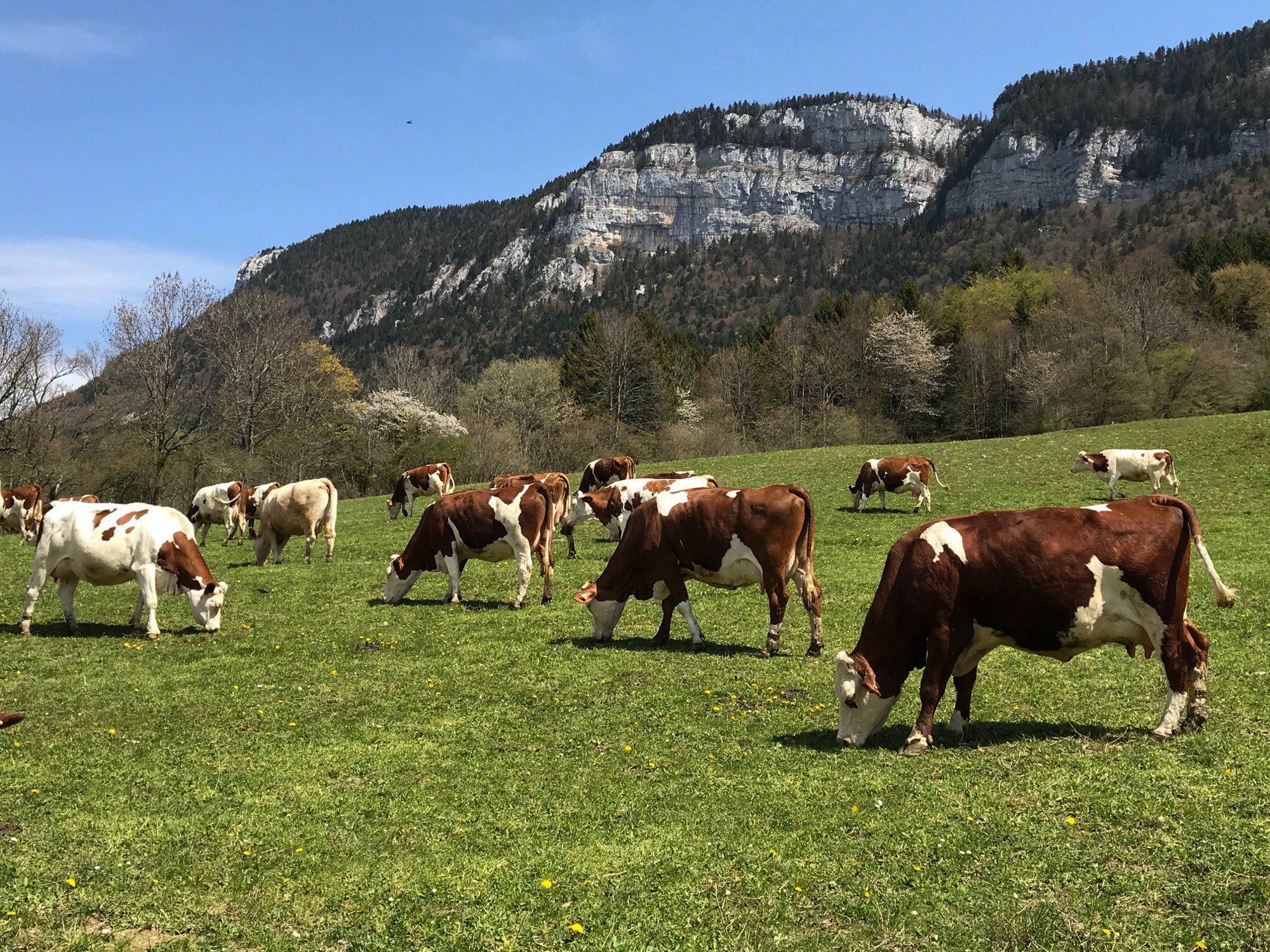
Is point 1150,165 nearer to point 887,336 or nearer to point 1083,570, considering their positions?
point 887,336

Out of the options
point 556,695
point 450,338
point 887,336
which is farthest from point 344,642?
point 450,338

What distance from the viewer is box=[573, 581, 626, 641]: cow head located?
48.6 ft

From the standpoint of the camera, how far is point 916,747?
902cm

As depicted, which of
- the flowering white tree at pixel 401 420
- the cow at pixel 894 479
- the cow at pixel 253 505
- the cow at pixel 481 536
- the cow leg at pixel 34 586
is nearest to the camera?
the cow leg at pixel 34 586

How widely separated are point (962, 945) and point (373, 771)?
18.8 ft

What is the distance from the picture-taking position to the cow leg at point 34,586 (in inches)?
619

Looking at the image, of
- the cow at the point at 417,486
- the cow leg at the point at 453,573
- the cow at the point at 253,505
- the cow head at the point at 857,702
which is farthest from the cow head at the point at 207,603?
the cow at the point at 417,486

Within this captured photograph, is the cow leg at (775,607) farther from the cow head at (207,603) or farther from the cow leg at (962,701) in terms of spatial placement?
the cow head at (207,603)

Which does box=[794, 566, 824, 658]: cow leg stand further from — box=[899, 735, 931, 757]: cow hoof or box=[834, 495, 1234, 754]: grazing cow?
box=[899, 735, 931, 757]: cow hoof

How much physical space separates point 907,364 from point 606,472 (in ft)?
184

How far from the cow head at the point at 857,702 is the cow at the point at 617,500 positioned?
16231 millimetres

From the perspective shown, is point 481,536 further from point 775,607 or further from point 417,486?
point 417,486

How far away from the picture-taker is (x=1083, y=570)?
879 centimetres

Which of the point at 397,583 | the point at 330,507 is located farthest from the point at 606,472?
the point at 397,583
